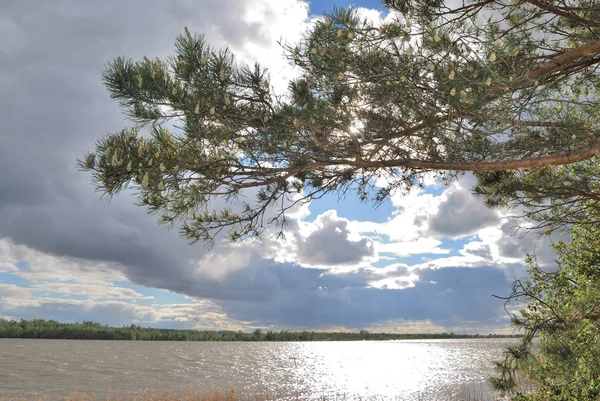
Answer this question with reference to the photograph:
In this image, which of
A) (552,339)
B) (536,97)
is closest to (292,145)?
(536,97)

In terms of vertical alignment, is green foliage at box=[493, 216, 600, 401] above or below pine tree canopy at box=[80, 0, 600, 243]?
below

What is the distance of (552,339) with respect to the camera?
6.14 metres

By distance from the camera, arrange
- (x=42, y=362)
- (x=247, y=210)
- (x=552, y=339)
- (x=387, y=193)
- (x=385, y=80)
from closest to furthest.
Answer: (x=385, y=80), (x=552, y=339), (x=247, y=210), (x=387, y=193), (x=42, y=362)

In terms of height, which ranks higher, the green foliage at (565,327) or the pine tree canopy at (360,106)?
the pine tree canopy at (360,106)

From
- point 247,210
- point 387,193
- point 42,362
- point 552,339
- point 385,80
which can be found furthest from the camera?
point 42,362

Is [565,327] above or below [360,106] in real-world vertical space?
below

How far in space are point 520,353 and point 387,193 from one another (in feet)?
10.3

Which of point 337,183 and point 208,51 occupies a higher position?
point 208,51

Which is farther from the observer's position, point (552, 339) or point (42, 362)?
point (42, 362)

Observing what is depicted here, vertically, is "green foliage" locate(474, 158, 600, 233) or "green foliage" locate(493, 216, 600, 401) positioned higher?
"green foliage" locate(474, 158, 600, 233)

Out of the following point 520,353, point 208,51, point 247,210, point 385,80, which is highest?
point 208,51

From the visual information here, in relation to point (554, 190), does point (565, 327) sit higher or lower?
lower

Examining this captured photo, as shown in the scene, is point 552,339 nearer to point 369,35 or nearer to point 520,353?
point 520,353

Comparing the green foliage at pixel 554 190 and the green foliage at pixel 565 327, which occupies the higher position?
the green foliage at pixel 554 190
